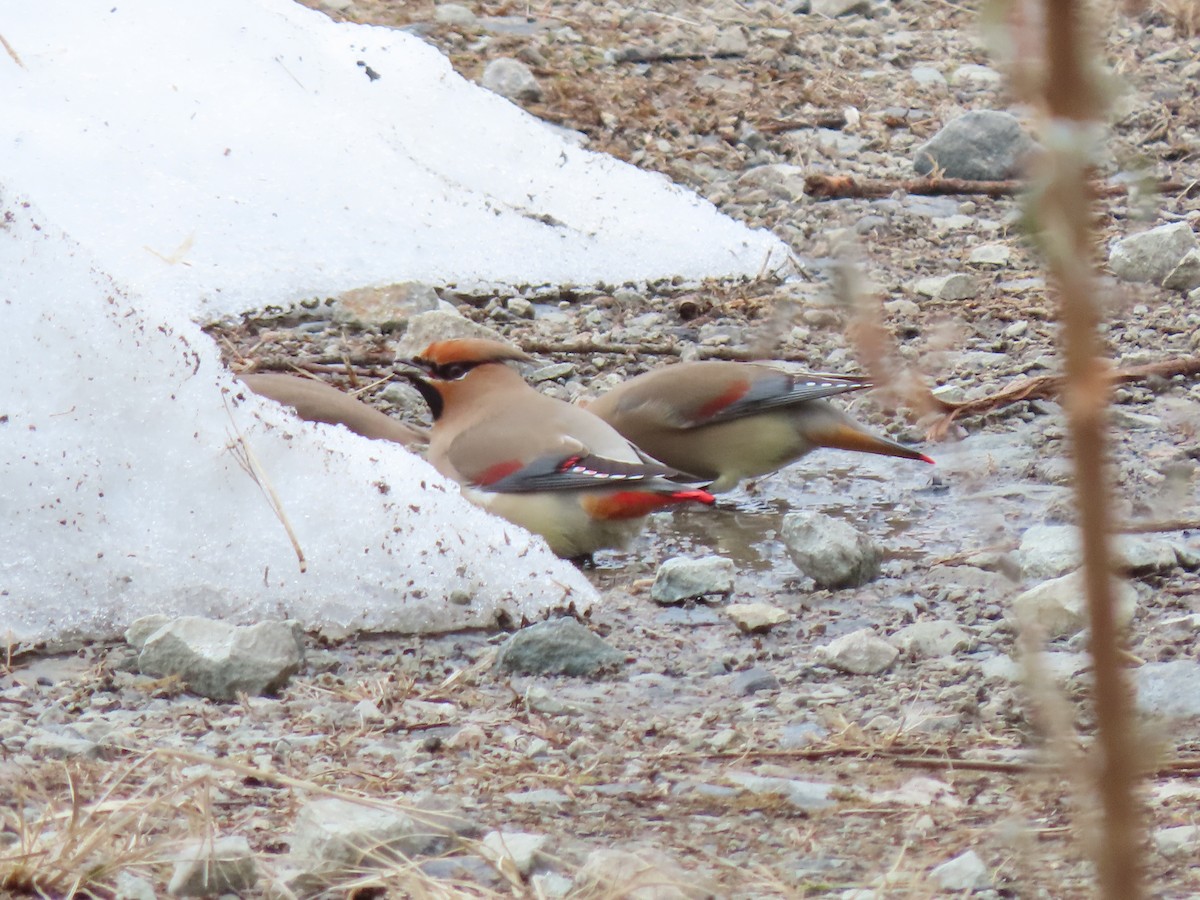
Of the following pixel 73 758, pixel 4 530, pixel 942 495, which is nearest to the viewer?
pixel 73 758

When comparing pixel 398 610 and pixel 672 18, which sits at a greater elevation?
pixel 672 18

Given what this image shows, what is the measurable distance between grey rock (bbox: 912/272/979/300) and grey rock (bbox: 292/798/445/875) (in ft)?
13.5

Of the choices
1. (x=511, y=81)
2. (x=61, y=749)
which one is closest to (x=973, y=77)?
(x=511, y=81)

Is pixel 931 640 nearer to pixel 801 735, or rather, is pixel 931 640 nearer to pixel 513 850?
pixel 801 735

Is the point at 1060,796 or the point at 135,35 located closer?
the point at 1060,796

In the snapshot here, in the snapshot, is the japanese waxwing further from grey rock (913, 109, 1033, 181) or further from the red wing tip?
grey rock (913, 109, 1033, 181)

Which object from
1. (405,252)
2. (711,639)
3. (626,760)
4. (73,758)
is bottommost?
(73,758)

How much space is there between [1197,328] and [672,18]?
163 inches

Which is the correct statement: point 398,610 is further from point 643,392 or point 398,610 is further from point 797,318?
point 797,318

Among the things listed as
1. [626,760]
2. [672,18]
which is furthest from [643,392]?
[672,18]

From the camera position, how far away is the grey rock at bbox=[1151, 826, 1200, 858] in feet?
6.91

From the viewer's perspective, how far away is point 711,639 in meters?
3.51

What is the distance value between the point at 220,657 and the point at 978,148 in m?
5.00

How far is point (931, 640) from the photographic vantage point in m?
3.33
